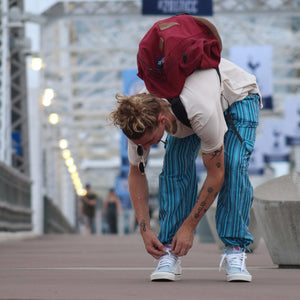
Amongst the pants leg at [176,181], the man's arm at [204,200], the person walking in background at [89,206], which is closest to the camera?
the man's arm at [204,200]

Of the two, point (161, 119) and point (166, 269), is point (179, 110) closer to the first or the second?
point (161, 119)

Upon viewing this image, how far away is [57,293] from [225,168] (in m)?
1.38

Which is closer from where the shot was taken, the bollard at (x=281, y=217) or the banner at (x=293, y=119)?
the bollard at (x=281, y=217)

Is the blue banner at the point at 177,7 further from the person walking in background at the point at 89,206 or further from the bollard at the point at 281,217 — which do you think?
the person walking in background at the point at 89,206

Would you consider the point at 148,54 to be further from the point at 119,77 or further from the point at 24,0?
the point at 119,77

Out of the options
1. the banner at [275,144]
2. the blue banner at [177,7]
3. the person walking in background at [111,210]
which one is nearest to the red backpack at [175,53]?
the blue banner at [177,7]

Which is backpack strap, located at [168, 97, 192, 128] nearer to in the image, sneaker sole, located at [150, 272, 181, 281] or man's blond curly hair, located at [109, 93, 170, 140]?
man's blond curly hair, located at [109, 93, 170, 140]

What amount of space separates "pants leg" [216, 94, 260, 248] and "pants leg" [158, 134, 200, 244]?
0.21 metres

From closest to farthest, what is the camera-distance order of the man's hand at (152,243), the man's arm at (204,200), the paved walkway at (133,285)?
1. the paved walkway at (133,285)
2. the man's arm at (204,200)
3. the man's hand at (152,243)

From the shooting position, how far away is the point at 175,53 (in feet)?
15.8

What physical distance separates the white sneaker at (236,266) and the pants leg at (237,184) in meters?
0.05

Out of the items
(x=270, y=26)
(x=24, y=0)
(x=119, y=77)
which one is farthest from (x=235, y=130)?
(x=119, y=77)

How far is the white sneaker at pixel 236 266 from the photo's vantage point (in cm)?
509

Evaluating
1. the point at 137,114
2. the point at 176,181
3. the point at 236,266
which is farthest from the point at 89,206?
the point at 137,114
